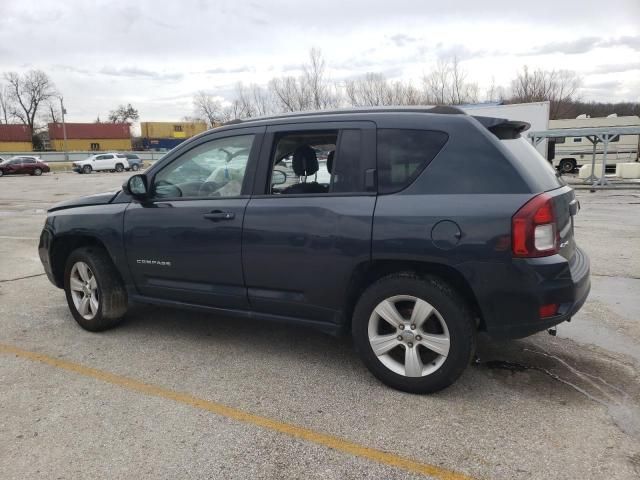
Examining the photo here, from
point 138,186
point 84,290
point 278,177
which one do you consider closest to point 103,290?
point 84,290

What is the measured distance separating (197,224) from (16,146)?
78.9 m

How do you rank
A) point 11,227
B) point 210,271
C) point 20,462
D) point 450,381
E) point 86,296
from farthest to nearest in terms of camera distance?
1. point 11,227
2. point 86,296
3. point 210,271
4. point 450,381
5. point 20,462

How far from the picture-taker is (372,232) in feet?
10.6

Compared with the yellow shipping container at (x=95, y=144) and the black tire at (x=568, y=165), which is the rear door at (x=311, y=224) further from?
the yellow shipping container at (x=95, y=144)

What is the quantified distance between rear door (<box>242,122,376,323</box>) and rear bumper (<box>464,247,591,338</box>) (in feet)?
2.75

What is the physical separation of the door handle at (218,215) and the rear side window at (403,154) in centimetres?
115

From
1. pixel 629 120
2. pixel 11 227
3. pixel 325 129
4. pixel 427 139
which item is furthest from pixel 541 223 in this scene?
pixel 629 120

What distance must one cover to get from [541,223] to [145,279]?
3107mm

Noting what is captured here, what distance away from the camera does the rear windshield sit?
3.09 m

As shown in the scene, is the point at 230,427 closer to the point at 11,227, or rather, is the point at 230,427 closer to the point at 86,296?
the point at 86,296

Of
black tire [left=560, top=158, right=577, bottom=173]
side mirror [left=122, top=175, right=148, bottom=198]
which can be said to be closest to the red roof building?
black tire [left=560, top=158, right=577, bottom=173]

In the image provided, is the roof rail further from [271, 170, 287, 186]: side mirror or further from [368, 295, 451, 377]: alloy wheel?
[368, 295, 451, 377]: alloy wheel

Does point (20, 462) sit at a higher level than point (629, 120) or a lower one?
lower

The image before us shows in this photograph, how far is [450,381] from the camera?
3197mm
